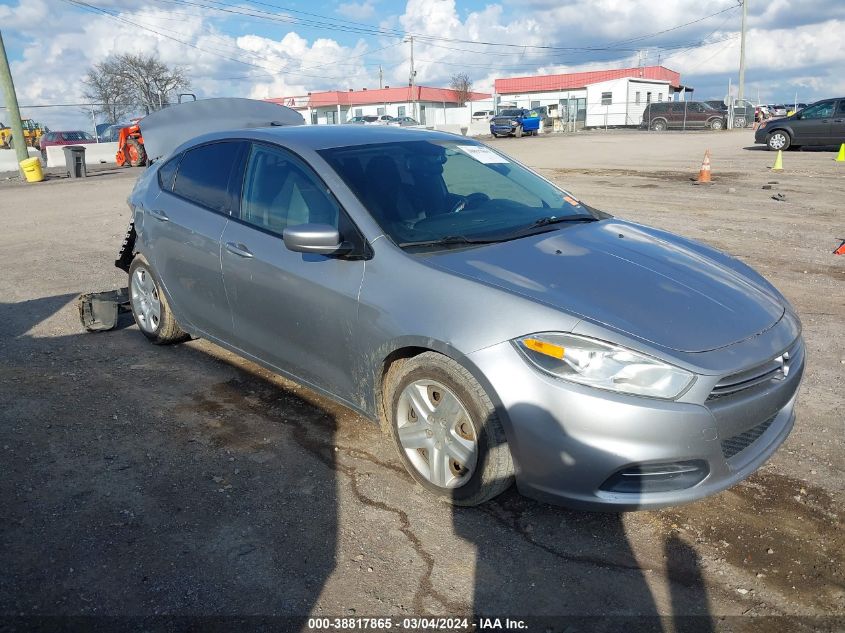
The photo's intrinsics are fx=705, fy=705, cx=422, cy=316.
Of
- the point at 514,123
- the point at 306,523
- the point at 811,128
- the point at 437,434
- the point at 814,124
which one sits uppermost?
the point at 514,123

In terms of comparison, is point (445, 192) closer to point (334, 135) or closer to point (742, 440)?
point (334, 135)

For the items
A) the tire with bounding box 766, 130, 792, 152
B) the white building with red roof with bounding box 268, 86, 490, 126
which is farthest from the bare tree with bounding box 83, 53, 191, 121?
the tire with bounding box 766, 130, 792, 152

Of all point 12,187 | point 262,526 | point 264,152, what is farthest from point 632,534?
point 12,187

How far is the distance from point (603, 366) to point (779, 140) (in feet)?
81.2

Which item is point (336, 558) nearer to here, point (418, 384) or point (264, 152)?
point (418, 384)

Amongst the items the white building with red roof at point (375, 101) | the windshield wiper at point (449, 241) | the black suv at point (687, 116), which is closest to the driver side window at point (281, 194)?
the windshield wiper at point (449, 241)

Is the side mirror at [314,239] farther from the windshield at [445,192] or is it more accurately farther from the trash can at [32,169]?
the trash can at [32,169]

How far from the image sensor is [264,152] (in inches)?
168

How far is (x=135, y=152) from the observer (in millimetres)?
28125

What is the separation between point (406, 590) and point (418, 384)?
2.97ft

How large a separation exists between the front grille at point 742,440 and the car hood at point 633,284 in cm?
38

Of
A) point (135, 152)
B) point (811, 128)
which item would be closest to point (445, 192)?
point (811, 128)

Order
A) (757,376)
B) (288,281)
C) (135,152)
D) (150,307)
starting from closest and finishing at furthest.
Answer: (757,376), (288,281), (150,307), (135,152)

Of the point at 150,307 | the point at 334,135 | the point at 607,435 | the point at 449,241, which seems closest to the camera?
the point at 607,435
